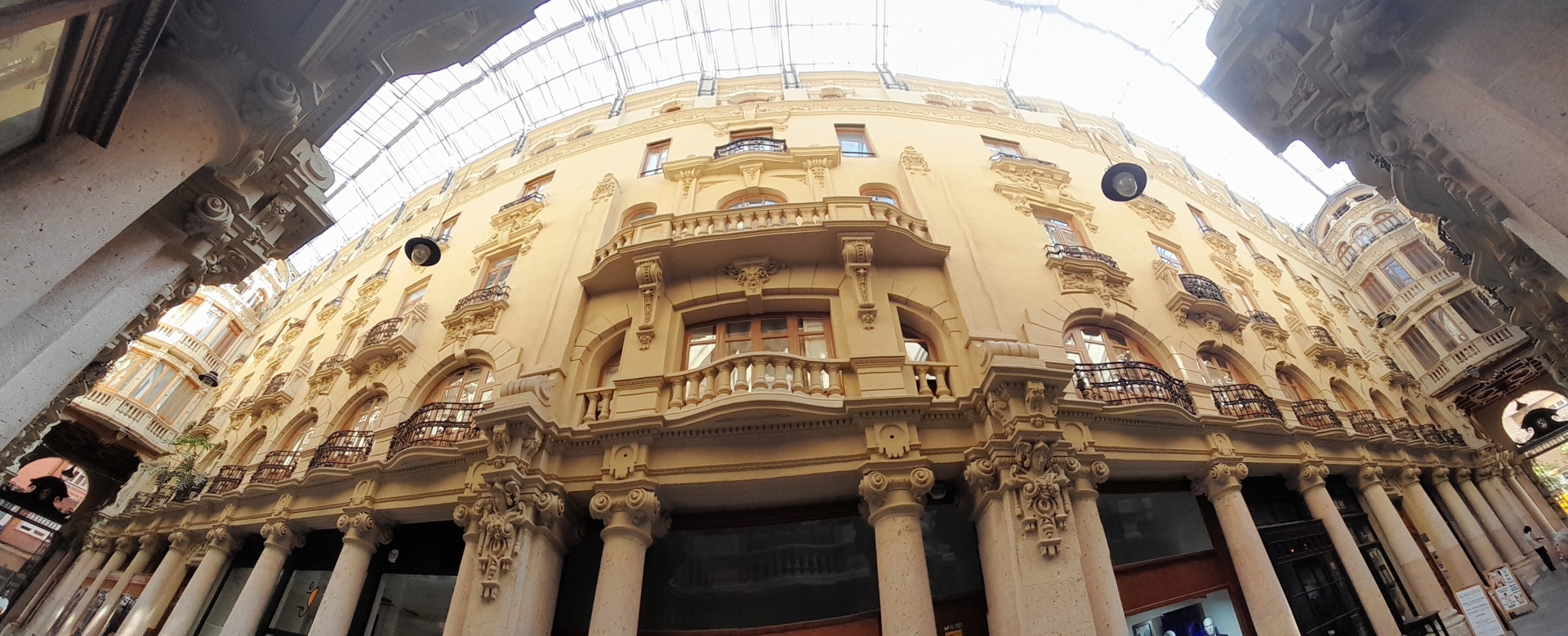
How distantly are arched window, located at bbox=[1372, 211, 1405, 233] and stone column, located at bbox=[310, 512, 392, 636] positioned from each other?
132 ft

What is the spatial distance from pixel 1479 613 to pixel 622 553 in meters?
12.3

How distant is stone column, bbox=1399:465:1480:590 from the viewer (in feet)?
39.3

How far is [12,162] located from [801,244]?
32.1ft

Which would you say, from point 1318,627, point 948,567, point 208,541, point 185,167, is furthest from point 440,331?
point 1318,627

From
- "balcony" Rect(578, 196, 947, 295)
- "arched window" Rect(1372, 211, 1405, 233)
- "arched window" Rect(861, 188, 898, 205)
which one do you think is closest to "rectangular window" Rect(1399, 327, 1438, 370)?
"arched window" Rect(1372, 211, 1405, 233)

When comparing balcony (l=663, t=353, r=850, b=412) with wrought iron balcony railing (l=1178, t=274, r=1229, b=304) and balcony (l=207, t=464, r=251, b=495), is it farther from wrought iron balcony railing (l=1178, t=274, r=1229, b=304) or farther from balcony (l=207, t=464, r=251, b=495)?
balcony (l=207, t=464, r=251, b=495)

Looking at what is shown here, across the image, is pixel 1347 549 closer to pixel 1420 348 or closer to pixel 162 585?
pixel 1420 348

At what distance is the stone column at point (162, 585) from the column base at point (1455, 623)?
942 inches

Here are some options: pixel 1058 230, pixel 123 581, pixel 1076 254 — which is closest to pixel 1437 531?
pixel 1076 254

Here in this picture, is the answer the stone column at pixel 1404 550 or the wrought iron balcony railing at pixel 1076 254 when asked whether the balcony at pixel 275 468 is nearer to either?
the wrought iron balcony railing at pixel 1076 254

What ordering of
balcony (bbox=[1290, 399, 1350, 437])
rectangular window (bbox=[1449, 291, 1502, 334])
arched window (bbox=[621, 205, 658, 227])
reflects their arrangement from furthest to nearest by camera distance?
1. rectangular window (bbox=[1449, 291, 1502, 334])
2. arched window (bbox=[621, 205, 658, 227])
3. balcony (bbox=[1290, 399, 1350, 437])

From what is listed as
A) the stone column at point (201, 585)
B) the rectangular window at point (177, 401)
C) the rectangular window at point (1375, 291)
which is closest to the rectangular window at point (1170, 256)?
the rectangular window at point (1375, 291)

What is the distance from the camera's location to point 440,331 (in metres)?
14.0

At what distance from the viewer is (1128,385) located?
1055cm
